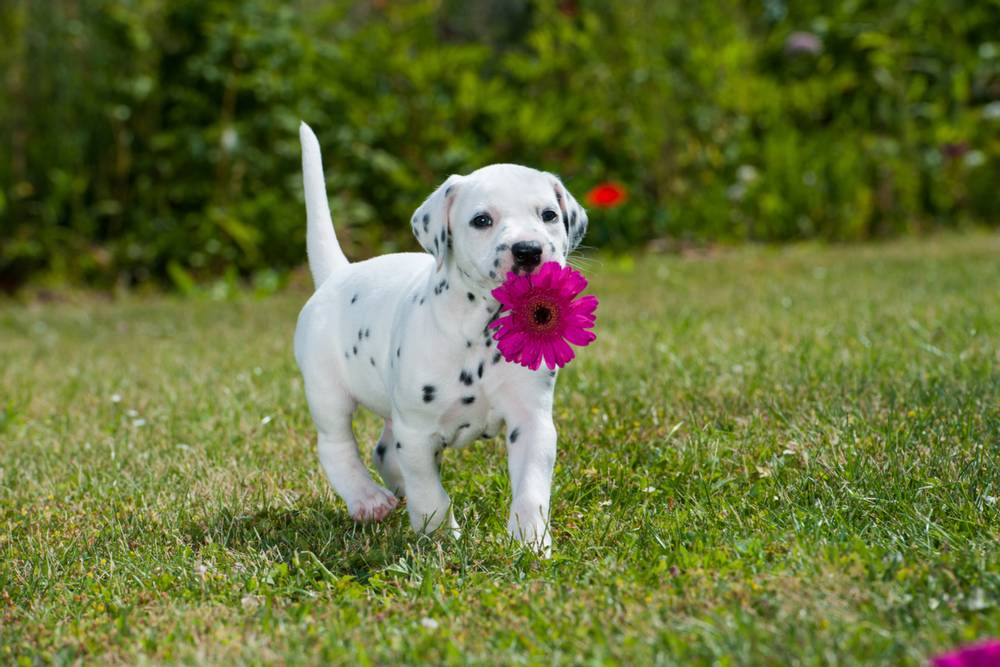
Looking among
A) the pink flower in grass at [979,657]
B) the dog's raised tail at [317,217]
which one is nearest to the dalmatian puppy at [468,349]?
the dog's raised tail at [317,217]

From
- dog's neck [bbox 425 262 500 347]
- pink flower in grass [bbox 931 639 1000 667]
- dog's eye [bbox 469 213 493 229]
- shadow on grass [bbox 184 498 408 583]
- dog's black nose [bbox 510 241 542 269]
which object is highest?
dog's eye [bbox 469 213 493 229]

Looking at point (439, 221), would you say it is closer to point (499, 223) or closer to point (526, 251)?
point (499, 223)

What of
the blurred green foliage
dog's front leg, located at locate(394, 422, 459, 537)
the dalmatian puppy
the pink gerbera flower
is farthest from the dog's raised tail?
the blurred green foliage

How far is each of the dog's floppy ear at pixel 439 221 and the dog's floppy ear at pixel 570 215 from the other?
0.87ft

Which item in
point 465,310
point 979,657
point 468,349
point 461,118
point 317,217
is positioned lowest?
point 979,657

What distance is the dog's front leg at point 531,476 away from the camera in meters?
2.99

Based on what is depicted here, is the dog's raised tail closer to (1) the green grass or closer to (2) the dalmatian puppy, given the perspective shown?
(2) the dalmatian puppy

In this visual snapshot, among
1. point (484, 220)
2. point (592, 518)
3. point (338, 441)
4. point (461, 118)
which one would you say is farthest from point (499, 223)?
point (461, 118)

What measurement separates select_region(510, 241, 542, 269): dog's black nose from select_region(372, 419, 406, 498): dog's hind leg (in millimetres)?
1012

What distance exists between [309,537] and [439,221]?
0.96 metres

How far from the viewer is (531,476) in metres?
3.02

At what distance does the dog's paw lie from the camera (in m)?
3.42

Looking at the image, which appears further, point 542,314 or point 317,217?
point 317,217

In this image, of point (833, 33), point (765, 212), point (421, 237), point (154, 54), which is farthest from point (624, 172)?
point (421, 237)
